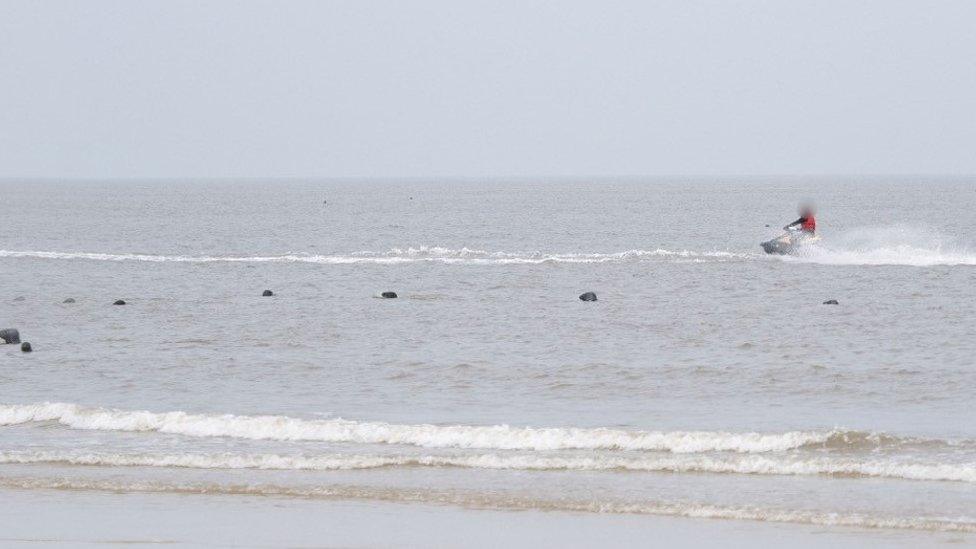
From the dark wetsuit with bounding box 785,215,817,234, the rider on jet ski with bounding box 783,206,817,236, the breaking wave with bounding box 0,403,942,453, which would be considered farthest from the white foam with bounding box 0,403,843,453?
the dark wetsuit with bounding box 785,215,817,234

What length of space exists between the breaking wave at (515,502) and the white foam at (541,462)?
→ 45.8 inches

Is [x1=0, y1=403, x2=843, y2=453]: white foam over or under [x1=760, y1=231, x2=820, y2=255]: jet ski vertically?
over

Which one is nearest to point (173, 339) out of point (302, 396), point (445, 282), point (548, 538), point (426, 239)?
point (302, 396)

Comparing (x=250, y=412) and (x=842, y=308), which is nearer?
(x=250, y=412)

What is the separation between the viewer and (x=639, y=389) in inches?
917

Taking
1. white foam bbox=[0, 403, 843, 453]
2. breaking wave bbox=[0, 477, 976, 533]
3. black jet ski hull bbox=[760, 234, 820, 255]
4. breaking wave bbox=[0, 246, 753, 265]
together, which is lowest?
breaking wave bbox=[0, 246, 753, 265]

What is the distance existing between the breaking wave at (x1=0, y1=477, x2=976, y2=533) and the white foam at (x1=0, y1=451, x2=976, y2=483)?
3.82 ft

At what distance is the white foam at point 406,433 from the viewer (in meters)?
18.1

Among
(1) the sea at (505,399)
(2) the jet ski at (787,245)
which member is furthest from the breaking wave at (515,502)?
(2) the jet ski at (787,245)

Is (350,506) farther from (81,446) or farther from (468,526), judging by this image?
(81,446)

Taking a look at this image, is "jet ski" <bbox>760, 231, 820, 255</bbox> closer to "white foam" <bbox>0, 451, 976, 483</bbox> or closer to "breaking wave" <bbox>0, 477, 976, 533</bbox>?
"white foam" <bbox>0, 451, 976, 483</bbox>

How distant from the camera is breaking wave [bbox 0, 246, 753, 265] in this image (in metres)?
55.0

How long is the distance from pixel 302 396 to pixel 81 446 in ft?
15.9

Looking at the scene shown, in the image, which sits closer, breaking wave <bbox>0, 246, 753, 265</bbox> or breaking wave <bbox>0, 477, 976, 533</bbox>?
breaking wave <bbox>0, 477, 976, 533</bbox>
